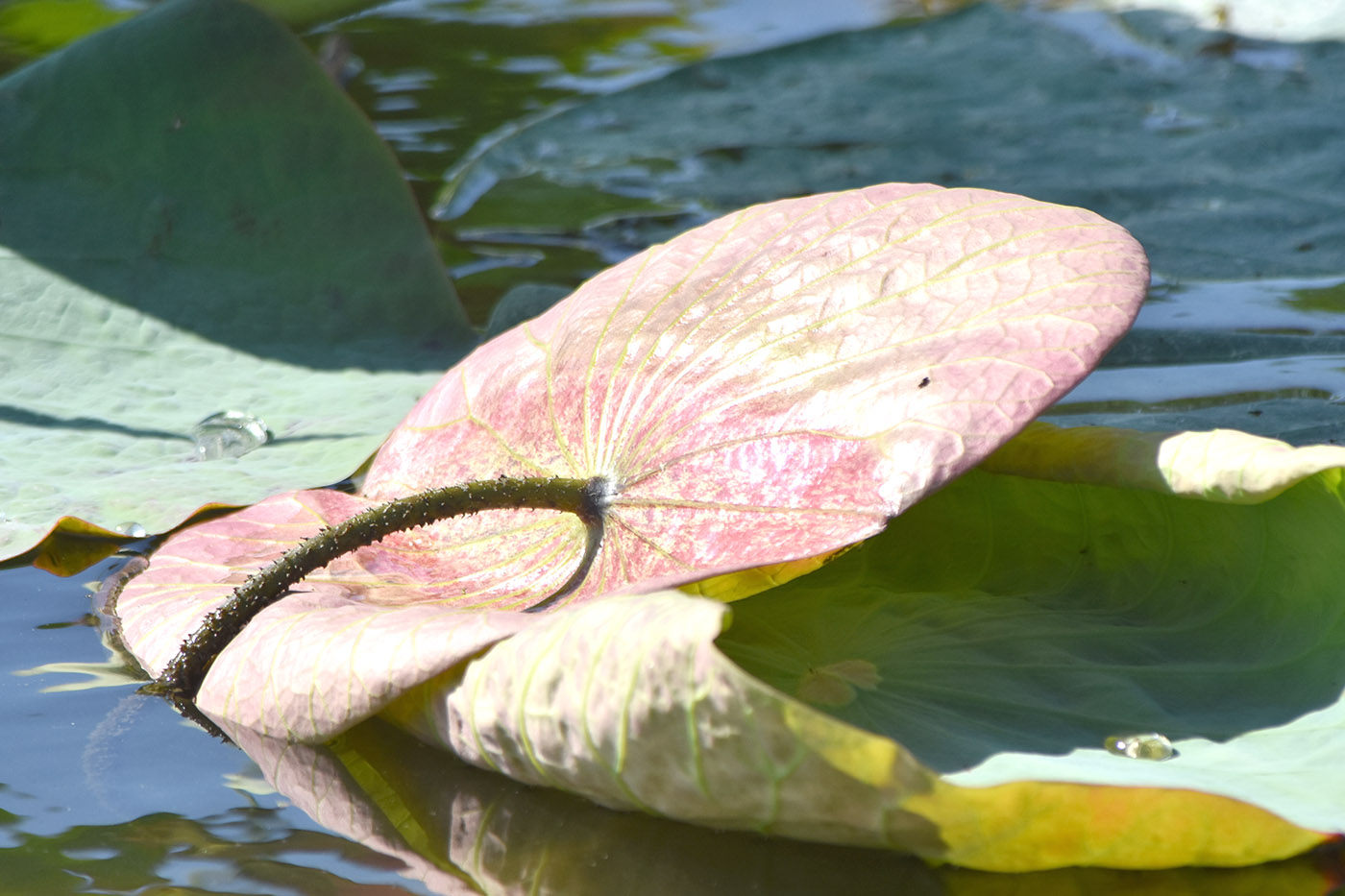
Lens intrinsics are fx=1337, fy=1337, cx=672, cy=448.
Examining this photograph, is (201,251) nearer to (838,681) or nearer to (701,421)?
(701,421)

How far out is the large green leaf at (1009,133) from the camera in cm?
238

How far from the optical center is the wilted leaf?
961mm

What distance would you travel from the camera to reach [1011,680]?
3.24ft

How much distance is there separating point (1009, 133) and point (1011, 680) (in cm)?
213

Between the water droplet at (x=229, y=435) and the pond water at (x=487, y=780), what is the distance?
30cm

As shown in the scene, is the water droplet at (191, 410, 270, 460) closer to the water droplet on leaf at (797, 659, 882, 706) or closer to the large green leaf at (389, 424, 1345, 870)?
the large green leaf at (389, 424, 1345, 870)

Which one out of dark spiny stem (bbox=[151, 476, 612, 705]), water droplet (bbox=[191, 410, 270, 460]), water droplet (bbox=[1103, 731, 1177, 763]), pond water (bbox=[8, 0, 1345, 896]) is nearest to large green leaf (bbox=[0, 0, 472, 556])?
water droplet (bbox=[191, 410, 270, 460])

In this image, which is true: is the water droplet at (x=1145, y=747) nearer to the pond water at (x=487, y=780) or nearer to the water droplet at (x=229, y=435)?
the pond water at (x=487, y=780)

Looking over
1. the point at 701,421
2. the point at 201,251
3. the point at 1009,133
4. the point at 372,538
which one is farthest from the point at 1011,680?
the point at 1009,133

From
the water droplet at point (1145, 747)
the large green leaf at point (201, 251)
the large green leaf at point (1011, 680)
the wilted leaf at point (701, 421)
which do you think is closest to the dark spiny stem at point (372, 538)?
the wilted leaf at point (701, 421)

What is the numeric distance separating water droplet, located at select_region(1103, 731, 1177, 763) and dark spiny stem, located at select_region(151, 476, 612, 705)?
0.43 metres

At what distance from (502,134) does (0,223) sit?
1.31 metres

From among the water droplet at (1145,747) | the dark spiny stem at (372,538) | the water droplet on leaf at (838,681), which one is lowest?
the water droplet at (1145,747)

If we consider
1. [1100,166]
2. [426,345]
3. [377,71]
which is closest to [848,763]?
[426,345]
